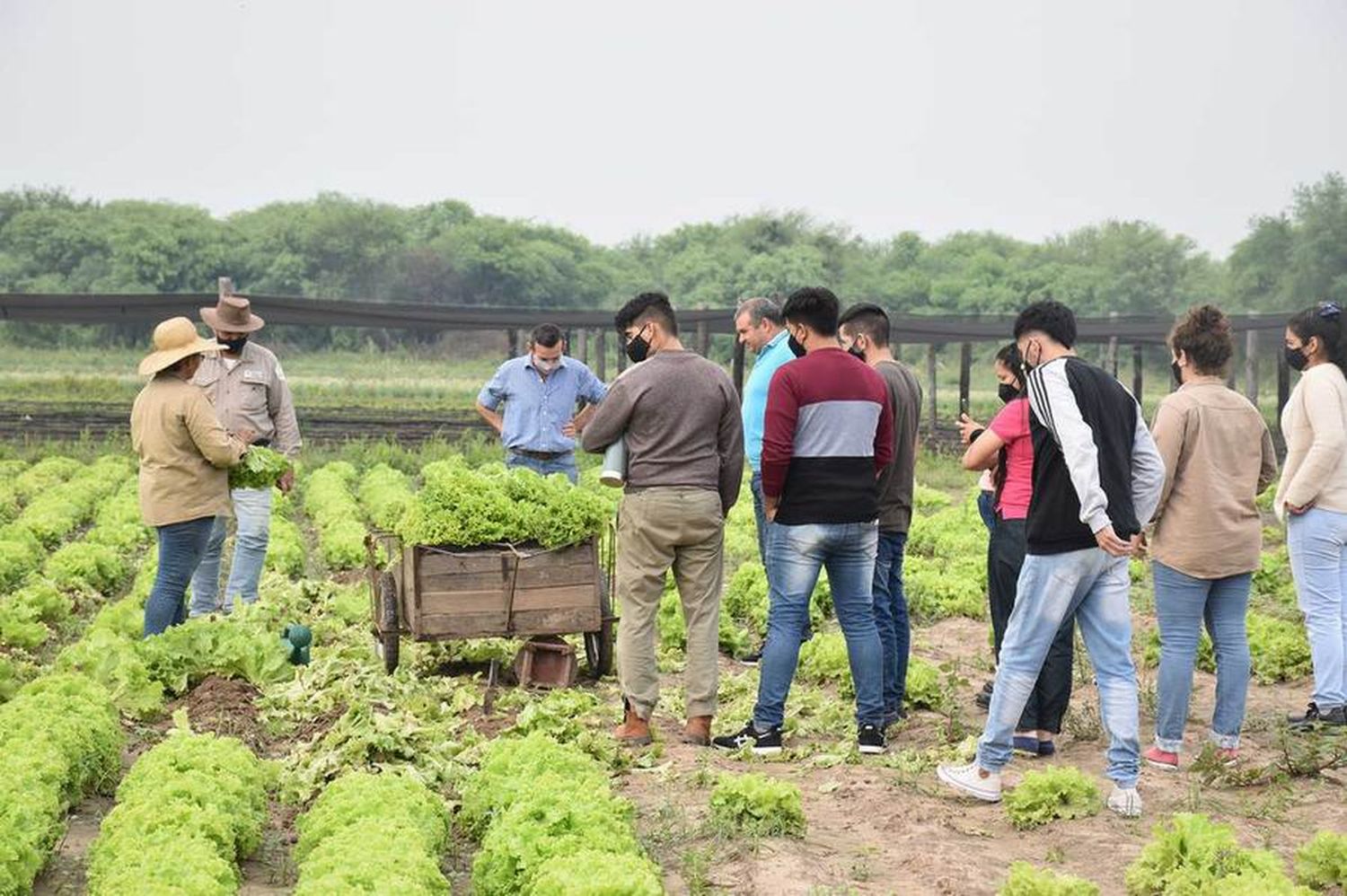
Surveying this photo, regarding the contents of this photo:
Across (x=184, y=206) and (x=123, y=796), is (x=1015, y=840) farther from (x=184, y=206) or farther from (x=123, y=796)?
(x=184, y=206)

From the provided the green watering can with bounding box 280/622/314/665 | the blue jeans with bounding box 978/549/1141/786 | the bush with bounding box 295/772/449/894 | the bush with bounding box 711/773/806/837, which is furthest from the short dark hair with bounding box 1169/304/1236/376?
the green watering can with bounding box 280/622/314/665

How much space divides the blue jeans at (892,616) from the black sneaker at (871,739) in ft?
1.24

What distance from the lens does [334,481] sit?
20938mm

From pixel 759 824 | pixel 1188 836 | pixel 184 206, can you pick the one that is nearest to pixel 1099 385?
pixel 1188 836

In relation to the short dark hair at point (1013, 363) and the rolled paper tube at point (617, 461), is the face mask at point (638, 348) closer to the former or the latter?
the rolled paper tube at point (617, 461)

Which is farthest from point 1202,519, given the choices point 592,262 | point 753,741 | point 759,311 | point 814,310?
point 592,262

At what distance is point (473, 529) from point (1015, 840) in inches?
146

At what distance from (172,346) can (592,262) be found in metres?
67.9

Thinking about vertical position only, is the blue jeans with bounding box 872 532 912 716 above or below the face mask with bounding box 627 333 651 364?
below

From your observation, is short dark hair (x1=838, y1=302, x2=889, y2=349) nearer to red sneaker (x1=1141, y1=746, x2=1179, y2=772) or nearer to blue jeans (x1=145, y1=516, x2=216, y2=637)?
red sneaker (x1=1141, y1=746, x2=1179, y2=772)

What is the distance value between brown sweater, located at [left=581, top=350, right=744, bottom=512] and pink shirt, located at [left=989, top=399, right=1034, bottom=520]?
136cm

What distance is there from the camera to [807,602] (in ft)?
24.2

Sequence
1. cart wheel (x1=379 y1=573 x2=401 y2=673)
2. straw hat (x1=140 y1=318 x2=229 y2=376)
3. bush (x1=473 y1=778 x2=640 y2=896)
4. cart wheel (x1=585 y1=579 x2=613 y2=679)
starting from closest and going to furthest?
bush (x1=473 y1=778 x2=640 y2=896) < straw hat (x1=140 y1=318 x2=229 y2=376) < cart wheel (x1=379 y1=573 x2=401 y2=673) < cart wheel (x1=585 y1=579 x2=613 y2=679)

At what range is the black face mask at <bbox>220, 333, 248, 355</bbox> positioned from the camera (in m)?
10.2
